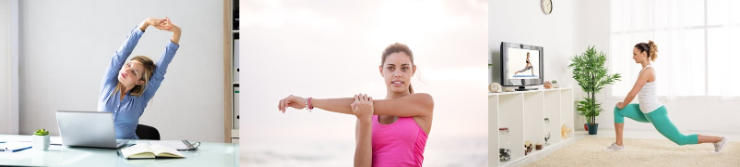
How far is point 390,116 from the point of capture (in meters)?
1.87

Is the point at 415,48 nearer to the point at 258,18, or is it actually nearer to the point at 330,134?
the point at 330,134

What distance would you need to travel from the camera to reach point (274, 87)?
1.98m

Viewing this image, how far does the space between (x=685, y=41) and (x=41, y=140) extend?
22.8 ft

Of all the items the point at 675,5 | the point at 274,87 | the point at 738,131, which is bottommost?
the point at 738,131

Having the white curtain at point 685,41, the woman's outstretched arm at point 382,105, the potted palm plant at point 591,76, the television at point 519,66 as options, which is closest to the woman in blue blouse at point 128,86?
the woman's outstretched arm at point 382,105

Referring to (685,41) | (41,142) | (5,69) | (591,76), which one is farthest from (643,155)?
(5,69)

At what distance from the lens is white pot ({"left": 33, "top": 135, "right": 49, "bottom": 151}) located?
7.55 ft

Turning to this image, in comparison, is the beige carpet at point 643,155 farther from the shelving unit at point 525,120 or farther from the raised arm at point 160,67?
the raised arm at point 160,67

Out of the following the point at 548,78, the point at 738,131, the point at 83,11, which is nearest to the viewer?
the point at 83,11

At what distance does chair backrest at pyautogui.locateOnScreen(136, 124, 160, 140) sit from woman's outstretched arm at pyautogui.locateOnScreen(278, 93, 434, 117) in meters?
1.37

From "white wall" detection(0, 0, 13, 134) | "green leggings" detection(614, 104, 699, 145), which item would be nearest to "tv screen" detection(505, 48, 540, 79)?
"green leggings" detection(614, 104, 699, 145)

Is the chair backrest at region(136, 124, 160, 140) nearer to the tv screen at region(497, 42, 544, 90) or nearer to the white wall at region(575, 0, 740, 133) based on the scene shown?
the tv screen at region(497, 42, 544, 90)

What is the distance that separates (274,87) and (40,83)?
9.48ft

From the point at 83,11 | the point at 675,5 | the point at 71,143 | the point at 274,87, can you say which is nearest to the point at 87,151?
the point at 71,143
